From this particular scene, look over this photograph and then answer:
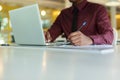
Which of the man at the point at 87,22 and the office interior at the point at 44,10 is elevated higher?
the office interior at the point at 44,10

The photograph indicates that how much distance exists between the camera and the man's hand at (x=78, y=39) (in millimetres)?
1289

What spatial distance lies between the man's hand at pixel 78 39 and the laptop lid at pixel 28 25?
0.17 meters

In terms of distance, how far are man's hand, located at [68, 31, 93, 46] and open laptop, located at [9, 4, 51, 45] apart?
0.55 feet

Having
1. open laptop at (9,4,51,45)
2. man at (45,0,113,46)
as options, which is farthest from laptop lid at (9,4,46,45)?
man at (45,0,113,46)

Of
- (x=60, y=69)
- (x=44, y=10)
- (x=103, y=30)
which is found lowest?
(x=60, y=69)

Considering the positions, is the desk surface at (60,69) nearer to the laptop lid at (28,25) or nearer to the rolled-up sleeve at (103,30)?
the laptop lid at (28,25)

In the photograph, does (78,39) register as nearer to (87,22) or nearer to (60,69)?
(87,22)

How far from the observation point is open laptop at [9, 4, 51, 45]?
1302 mm

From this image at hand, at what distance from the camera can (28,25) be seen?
4.51ft

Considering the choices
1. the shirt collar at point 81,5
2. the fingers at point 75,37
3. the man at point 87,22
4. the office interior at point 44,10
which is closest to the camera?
the fingers at point 75,37

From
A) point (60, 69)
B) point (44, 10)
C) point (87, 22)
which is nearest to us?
A: point (60, 69)

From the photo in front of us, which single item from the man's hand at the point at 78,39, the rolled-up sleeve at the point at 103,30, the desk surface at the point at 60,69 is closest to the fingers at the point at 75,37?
the man's hand at the point at 78,39

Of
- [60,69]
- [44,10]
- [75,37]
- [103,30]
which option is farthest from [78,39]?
[44,10]

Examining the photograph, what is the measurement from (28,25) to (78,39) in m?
0.32
